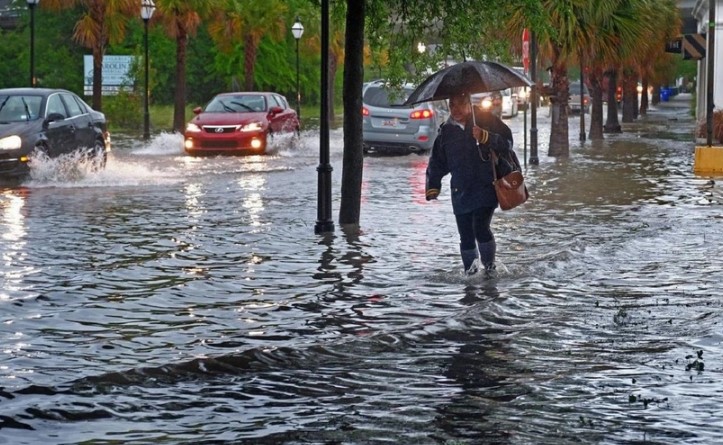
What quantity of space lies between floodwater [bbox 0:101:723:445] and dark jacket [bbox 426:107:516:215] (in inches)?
28.7

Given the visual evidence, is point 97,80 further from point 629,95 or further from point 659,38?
point 629,95

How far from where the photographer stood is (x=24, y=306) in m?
10.9

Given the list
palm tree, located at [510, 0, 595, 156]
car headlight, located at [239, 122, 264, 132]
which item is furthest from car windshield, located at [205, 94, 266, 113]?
palm tree, located at [510, 0, 595, 156]

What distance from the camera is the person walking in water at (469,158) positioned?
11758mm

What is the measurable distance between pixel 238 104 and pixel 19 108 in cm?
1035

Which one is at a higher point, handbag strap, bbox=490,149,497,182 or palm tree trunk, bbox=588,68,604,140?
palm tree trunk, bbox=588,68,604,140

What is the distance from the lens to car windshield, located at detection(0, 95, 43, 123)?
23.1 metres

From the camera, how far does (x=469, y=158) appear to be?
1178 cm

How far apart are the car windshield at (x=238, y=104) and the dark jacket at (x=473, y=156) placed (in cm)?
2161

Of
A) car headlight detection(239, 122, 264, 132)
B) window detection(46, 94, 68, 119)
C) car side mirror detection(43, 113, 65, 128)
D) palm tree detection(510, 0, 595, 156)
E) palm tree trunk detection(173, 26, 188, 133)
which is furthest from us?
palm tree trunk detection(173, 26, 188, 133)

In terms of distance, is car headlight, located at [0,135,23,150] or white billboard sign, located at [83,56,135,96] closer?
car headlight, located at [0,135,23,150]

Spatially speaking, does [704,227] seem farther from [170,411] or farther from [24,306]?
[170,411]

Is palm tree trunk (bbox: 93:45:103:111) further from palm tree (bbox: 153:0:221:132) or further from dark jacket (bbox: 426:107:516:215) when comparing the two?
dark jacket (bbox: 426:107:516:215)

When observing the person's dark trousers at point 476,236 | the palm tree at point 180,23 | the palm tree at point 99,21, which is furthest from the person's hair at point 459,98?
the palm tree at point 180,23
